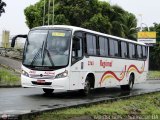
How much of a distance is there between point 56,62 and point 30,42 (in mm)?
1502

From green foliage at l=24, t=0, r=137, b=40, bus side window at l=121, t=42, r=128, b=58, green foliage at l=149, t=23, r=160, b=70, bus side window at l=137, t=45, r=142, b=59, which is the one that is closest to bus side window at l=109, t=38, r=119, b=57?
bus side window at l=121, t=42, r=128, b=58

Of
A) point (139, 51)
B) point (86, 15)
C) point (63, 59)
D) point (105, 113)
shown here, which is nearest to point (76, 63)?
point (63, 59)

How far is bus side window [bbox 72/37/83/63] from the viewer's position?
1861cm

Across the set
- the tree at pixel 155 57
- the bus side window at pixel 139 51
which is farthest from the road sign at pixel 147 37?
the bus side window at pixel 139 51

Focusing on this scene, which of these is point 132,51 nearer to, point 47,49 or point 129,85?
point 129,85

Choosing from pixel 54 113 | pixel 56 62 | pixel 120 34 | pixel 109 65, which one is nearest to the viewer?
pixel 54 113

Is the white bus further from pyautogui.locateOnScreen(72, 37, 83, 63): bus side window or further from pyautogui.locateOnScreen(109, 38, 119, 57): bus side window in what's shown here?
pyautogui.locateOnScreen(109, 38, 119, 57): bus side window

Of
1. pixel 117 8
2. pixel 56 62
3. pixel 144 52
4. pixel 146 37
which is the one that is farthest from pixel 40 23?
pixel 56 62

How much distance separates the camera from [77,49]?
1886 centimetres

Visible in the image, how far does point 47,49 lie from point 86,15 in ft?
142

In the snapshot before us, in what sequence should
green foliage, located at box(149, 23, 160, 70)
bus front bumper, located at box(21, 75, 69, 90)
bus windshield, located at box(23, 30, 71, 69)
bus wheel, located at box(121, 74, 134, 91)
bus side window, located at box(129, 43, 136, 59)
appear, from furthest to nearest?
green foliage, located at box(149, 23, 160, 70)
bus wheel, located at box(121, 74, 134, 91)
bus side window, located at box(129, 43, 136, 59)
bus windshield, located at box(23, 30, 71, 69)
bus front bumper, located at box(21, 75, 69, 90)

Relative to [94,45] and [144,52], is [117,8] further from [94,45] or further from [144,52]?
[94,45]

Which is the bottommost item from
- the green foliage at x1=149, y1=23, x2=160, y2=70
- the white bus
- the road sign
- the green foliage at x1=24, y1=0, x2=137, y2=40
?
the green foliage at x1=149, y1=23, x2=160, y2=70

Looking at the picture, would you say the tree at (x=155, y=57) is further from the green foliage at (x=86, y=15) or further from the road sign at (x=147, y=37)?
the green foliage at (x=86, y=15)
